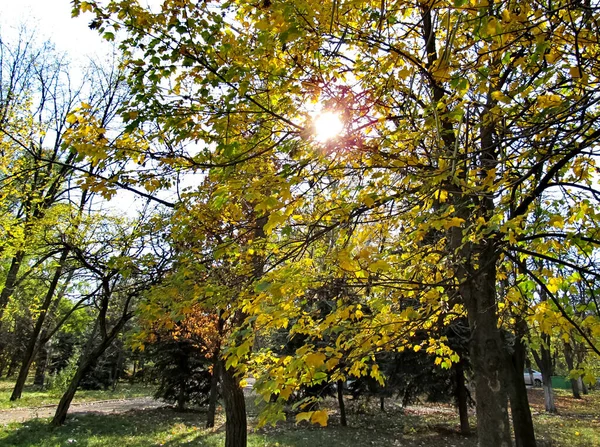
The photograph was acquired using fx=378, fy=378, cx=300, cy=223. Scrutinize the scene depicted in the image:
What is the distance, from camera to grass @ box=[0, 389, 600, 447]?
8.52m

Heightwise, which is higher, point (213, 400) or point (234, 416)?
point (234, 416)

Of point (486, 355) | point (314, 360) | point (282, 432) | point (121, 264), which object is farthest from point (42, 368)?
point (314, 360)

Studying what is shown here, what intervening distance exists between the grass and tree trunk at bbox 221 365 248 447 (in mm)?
3032

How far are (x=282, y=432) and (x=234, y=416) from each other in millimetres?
5616

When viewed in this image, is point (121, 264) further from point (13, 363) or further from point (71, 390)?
point (13, 363)

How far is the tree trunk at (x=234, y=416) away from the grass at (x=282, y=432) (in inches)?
119

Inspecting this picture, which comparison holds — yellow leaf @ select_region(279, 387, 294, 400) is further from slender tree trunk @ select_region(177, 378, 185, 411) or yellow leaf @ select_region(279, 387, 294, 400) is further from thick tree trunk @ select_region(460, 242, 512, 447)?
slender tree trunk @ select_region(177, 378, 185, 411)

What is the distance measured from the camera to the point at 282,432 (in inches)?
430

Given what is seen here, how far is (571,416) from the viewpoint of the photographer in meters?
15.7

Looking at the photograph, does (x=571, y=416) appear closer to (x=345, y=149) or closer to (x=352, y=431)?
(x=352, y=431)

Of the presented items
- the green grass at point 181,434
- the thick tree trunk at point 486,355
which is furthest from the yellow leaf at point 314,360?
the green grass at point 181,434

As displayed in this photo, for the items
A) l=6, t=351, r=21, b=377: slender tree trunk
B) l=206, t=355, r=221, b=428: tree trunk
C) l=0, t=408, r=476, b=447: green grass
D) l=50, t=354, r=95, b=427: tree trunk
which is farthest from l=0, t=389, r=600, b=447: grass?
l=6, t=351, r=21, b=377: slender tree trunk

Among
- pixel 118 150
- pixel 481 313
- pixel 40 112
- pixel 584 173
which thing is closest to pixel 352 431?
pixel 481 313

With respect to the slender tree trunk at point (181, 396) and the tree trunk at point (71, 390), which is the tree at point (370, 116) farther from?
the slender tree trunk at point (181, 396)
